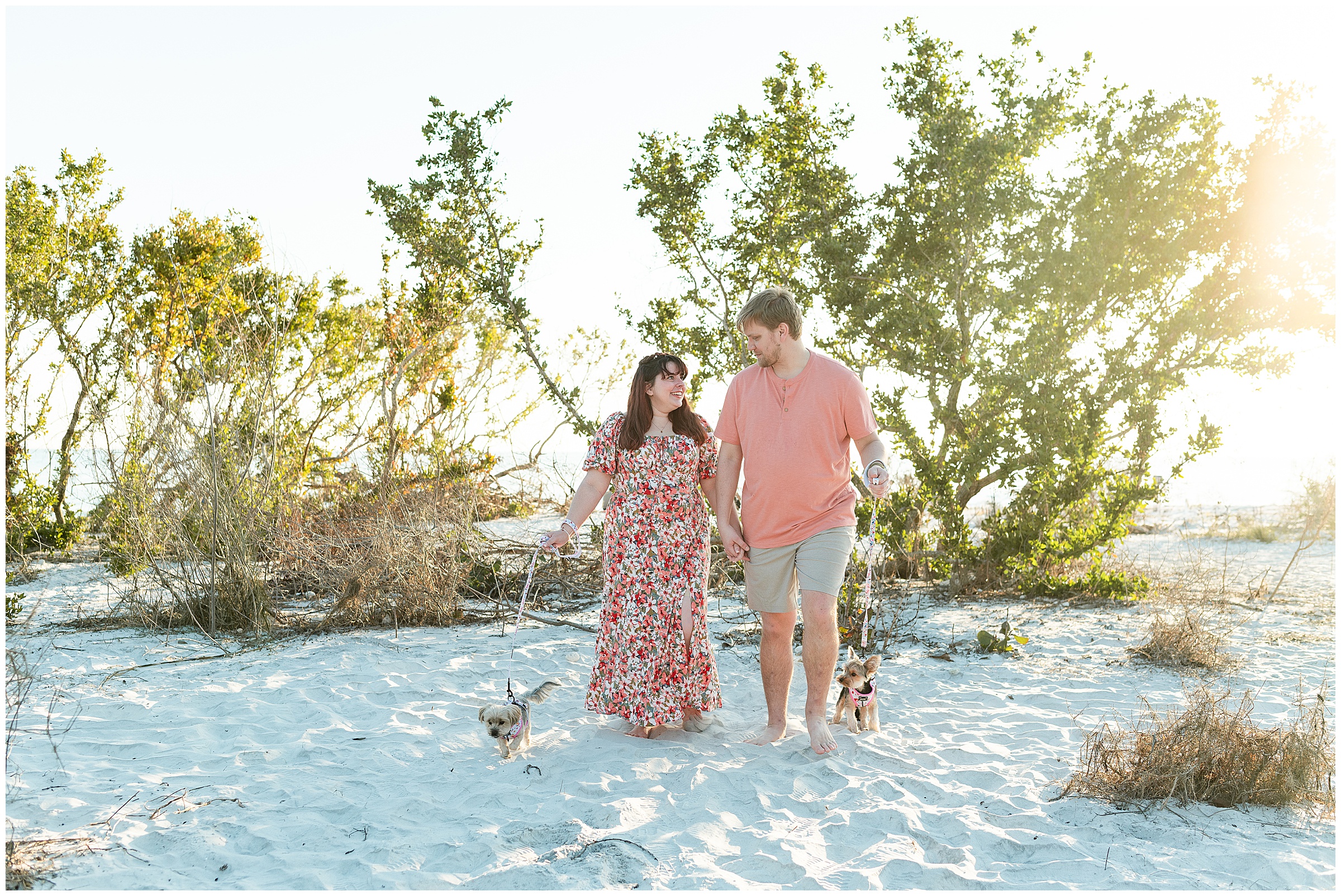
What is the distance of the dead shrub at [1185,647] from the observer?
18.2 ft

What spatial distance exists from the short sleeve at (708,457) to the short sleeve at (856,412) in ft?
2.13

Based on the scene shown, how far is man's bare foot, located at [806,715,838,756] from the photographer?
3.95 m

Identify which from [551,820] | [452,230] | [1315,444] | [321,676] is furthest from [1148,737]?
[1315,444]

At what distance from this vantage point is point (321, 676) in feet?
17.2

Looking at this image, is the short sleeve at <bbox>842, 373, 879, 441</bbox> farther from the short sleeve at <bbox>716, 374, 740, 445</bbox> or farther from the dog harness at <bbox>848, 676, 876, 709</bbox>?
the dog harness at <bbox>848, 676, 876, 709</bbox>

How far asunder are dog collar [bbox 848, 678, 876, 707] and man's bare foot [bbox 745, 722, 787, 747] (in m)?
0.34

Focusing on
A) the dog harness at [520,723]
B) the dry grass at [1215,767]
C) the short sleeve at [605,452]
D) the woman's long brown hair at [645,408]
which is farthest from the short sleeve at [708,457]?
the dry grass at [1215,767]

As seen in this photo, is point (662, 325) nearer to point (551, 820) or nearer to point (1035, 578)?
point (1035, 578)

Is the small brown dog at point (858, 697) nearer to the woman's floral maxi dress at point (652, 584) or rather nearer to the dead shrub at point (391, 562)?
the woman's floral maxi dress at point (652, 584)

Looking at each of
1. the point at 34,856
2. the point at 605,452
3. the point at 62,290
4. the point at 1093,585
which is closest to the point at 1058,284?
the point at 1093,585

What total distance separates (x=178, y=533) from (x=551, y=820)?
4337 millimetres

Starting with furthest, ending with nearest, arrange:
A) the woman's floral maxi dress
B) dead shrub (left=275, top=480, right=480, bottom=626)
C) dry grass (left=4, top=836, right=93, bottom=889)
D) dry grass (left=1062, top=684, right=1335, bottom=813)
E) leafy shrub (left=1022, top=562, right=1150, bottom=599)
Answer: leafy shrub (left=1022, top=562, right=1150, bottom=599) → dead shrub (left=275, top=480, right=480, bottom=626) → the woman's floral maxi dress → dry grass (left=1062, top=684, right=1335, bottom=813) → dry grass (left=4, top=836, right=93, bottom=889)

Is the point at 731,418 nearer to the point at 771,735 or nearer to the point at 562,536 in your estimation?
the point at 562,536

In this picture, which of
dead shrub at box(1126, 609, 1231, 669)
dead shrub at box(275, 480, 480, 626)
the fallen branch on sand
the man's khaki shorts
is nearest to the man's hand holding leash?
the man's khaki shorts
